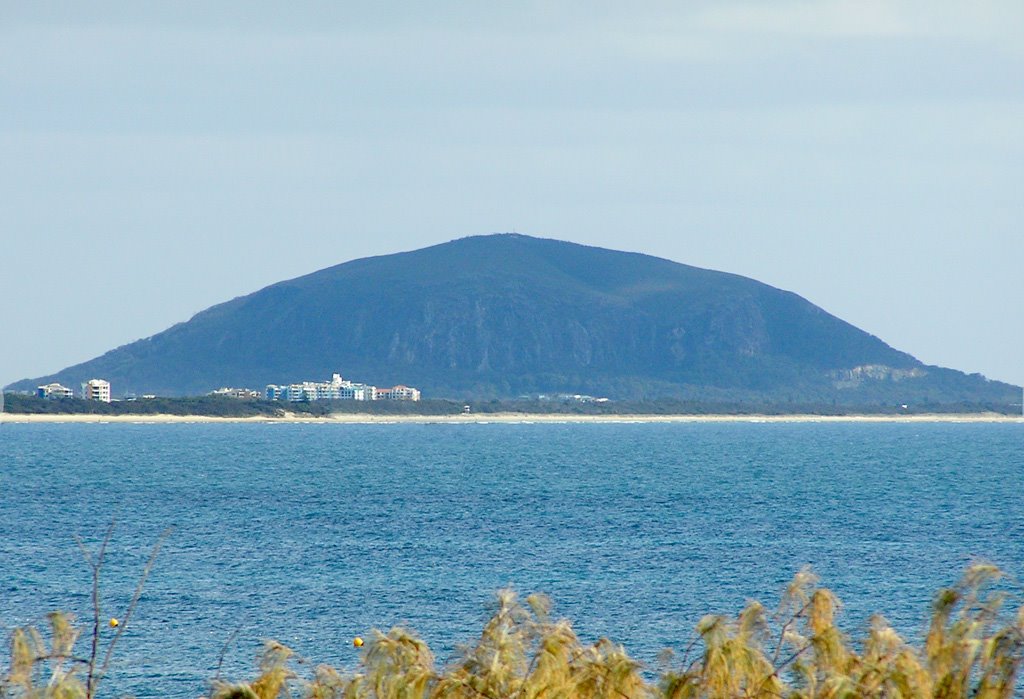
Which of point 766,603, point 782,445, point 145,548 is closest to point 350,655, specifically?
point 766,603

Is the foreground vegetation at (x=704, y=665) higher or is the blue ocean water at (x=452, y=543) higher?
the foreground vegetation at (x=704, y=665)

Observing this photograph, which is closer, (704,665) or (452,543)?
(704,665)

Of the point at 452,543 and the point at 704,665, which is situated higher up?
the point at 704,665

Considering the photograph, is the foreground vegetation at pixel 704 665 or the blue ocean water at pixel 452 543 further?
the blue ocean water at pixel 452 543

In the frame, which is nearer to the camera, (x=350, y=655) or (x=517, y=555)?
(x=350, y=655)

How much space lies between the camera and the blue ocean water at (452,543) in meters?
32.8

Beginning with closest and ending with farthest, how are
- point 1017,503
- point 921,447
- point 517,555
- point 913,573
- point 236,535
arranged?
1. point 913,573
2. point 517,555
3. point 236,535
4. point 1017,503
5. point 921,447

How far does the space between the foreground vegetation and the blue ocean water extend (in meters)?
4.95

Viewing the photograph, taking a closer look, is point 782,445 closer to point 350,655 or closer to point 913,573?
point 913,573

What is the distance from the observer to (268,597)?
36.5m

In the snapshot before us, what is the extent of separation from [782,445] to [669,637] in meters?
125

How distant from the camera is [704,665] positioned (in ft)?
37.6

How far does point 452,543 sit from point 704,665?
39.1 meters

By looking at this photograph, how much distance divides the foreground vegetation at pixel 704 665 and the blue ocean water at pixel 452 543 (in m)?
4.95
